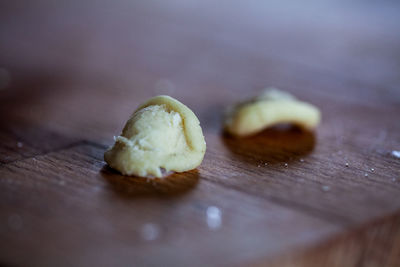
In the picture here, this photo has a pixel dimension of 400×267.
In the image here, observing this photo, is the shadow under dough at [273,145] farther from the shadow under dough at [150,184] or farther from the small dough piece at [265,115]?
the shadow under dough at [150,184]

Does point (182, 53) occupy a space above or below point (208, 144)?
above

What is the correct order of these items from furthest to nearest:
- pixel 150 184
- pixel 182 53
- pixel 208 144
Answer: pixel 182 53, pixel 208 144, pixel 150 184

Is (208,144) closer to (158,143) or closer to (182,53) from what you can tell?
(158,143)

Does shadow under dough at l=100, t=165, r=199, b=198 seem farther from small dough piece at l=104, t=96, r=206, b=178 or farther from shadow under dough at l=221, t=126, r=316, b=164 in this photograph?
shadow under dough at l=221, t=126, r=316, b=164

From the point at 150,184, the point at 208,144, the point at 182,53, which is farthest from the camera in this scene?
the point at 182,53

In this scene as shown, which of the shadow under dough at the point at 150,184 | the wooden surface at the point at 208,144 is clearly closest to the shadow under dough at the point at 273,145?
the wooden surface at the point at 208,144

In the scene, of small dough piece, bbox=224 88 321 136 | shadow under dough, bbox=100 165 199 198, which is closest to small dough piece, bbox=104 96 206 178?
shadow under dough, bbox=100 165 199 198

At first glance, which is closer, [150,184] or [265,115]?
[150,184]

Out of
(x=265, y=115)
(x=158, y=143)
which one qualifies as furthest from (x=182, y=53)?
(x=158, y=143)
